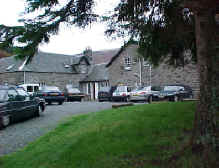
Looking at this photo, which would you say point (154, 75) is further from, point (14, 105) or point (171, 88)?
point (14, 105)

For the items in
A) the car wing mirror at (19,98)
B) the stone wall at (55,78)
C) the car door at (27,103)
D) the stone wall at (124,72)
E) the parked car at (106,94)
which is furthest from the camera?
the stone wall at (55,78)

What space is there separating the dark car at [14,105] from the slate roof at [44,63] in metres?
23.4

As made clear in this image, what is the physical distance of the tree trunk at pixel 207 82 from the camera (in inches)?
144

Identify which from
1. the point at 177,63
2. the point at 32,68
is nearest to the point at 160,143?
the point at 177,63

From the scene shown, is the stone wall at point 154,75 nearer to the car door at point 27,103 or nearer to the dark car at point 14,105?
the car door at point 27,103

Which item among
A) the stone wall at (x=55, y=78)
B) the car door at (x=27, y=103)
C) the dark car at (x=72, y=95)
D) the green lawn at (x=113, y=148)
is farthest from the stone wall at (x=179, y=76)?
the green lawn at (x=113, y=148)

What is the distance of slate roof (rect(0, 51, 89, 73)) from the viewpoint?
3481 centimetres

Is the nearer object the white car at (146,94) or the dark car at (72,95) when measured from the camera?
the white car at (146,94)

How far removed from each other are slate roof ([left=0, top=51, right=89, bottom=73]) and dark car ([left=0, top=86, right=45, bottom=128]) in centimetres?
2343

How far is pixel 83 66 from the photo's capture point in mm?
41688

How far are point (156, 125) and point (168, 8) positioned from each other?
9.08ft

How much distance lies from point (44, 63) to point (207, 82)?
35.5 metres

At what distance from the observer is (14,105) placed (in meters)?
9.34

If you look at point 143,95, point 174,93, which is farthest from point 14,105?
point 143,95
